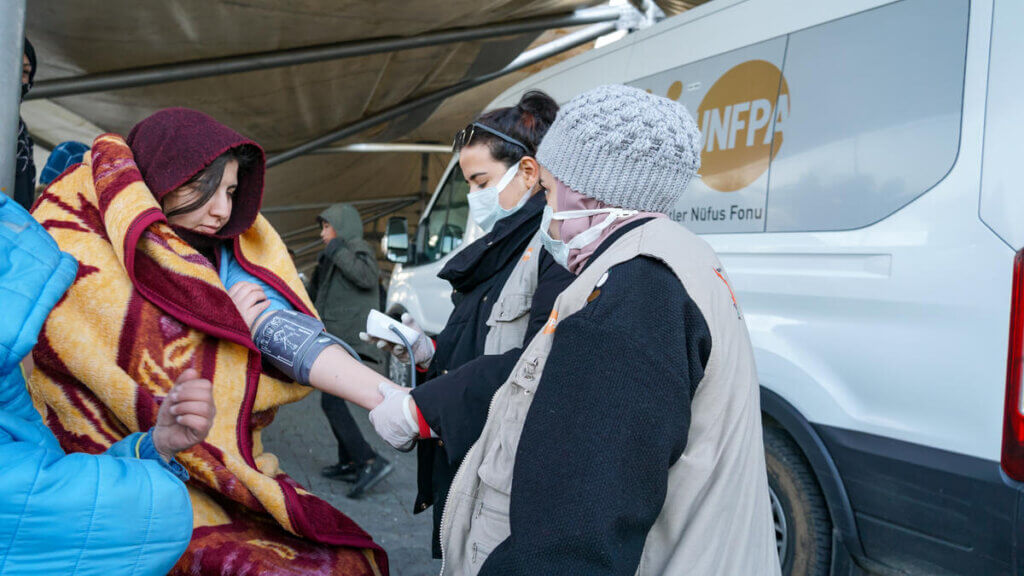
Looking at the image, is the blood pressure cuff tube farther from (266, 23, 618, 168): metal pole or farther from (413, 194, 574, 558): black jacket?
(266, 23, 618, 168): metal pole

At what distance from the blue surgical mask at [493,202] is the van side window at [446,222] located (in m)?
2.46

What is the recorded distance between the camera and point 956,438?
7.45ft

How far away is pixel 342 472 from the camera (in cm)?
474

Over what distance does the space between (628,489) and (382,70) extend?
289 inches

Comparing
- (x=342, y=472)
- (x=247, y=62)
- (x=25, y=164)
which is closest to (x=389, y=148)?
(x=247, y=62)

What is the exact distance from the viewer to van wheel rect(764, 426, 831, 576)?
2797 mm

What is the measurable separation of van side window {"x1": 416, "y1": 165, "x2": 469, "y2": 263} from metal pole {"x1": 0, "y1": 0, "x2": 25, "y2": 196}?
3143 millimetres

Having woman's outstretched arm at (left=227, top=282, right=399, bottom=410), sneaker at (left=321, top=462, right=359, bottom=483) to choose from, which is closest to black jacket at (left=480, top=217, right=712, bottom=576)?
woman's outstretched arm at (left=227, top=282, right=399, bottom=410)

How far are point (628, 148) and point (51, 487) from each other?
3.09ft

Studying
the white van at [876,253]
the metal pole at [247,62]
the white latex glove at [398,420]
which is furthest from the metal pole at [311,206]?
the white latex glove at [398,420]

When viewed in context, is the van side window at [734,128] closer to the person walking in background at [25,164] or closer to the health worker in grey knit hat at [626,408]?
the health worker in grey knit hat at [626,408]

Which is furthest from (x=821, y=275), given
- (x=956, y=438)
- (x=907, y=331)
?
(x=956, y=438)

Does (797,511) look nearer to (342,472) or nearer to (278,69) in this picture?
(342,472)

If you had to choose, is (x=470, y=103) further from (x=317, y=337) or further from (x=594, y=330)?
(x=594, y=330)
